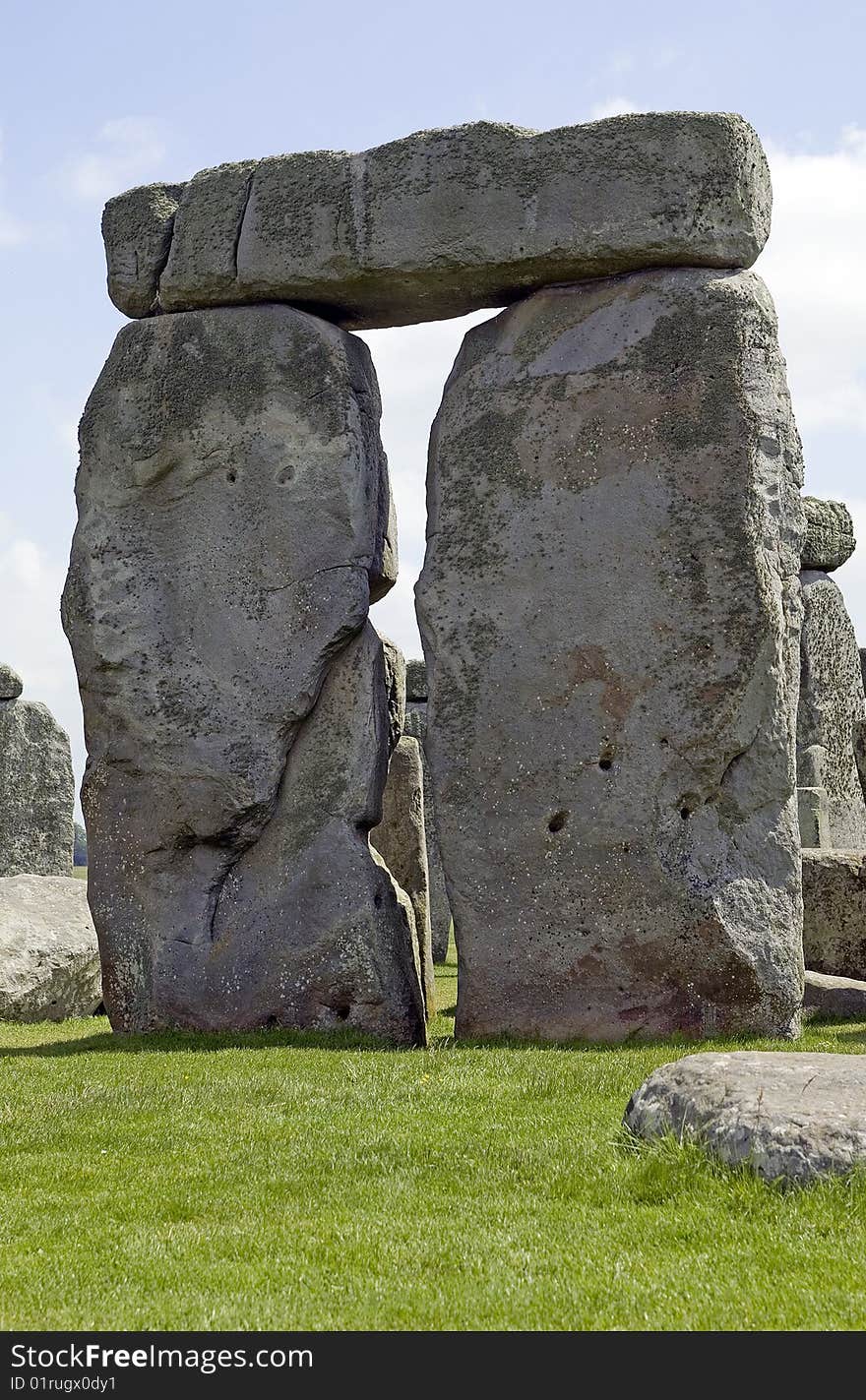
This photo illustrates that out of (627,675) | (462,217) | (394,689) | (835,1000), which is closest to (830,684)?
(835,1000)

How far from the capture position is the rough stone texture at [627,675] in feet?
28.7

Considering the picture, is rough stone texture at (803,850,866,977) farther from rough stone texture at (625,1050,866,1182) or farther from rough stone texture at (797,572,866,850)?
rough stone texture at (625,1050,866,1182)

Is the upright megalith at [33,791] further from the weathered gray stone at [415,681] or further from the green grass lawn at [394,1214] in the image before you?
the green grass lawn at [394,1214]

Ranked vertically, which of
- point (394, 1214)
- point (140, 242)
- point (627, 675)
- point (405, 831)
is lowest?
point (394, 1214)

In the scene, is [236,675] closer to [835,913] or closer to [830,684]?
[835,913]

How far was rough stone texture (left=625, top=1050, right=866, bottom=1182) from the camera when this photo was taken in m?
4.76

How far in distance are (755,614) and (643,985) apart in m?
2.07

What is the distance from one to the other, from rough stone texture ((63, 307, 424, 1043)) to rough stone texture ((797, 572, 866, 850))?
574cm

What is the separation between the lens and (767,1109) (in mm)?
4906

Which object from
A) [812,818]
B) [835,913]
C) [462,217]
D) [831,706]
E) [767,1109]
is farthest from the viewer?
[831,706]

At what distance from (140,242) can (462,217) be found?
84.5 inches

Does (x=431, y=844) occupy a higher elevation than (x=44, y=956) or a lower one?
higher

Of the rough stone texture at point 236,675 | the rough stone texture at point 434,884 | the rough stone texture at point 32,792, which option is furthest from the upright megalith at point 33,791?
the rough stone texture at point 236,675

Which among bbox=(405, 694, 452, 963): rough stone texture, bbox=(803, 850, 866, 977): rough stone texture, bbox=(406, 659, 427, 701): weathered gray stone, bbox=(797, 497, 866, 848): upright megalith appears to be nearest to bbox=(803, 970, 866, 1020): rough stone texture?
bbox=(803, 850, 866, 977): rough stone texture
